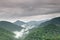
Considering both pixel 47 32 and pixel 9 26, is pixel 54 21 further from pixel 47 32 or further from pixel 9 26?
pixel 9 26

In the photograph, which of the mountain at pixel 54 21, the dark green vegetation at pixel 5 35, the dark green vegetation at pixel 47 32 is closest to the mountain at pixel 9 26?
the dark green vegetation at pixel 5 35

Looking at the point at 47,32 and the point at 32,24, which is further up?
the point at 32,24

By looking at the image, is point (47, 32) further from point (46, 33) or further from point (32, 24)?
point (32, 24)

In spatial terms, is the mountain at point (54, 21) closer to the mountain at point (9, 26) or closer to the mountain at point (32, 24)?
the mountain at point (32, 24)

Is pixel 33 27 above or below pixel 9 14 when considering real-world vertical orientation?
below

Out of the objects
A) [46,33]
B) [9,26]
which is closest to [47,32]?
[46,33]

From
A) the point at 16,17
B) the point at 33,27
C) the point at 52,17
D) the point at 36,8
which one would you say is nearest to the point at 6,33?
the point at 16,17

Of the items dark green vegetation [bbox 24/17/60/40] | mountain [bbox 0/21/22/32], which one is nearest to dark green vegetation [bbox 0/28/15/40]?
mountain [bbox 0/21/22/32]

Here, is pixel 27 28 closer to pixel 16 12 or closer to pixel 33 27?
pixel 33 27
